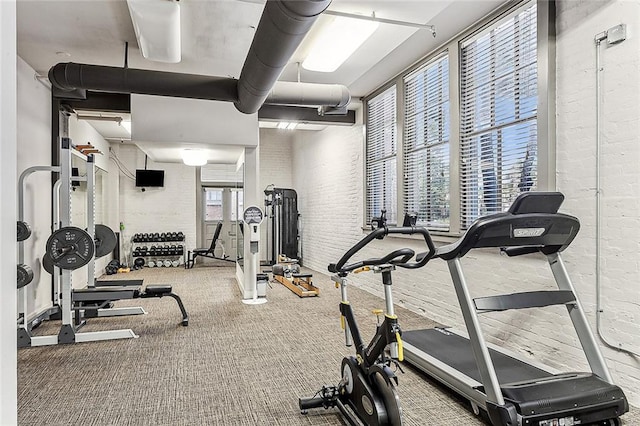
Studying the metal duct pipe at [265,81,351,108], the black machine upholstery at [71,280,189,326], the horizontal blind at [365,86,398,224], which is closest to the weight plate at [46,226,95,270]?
the black machine upholstery at [71,280,189,326]

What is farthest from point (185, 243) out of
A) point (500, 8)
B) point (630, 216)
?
point (630, 216)

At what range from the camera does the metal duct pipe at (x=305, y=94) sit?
481cm

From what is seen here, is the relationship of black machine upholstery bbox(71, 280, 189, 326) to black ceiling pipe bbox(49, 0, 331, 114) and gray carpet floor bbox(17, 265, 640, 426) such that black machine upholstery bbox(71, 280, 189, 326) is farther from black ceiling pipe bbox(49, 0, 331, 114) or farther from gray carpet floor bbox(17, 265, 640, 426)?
black ceiling pipe bbox(49, 0, 331, 114)

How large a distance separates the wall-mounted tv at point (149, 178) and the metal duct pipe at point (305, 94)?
6.06 meters

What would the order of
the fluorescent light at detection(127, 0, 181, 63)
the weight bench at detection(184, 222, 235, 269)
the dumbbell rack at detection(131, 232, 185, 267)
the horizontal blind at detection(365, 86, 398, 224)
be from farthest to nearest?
the dumbbell rack at detection(131, 232, 185, 267)
the weight bench at detection(184, 222, 235, 269)
the horizontal blind at detection(365, 86, 398, 224)
the fluorescent light at detection(127, 0, 181, 63)

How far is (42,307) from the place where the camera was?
5.09 metres

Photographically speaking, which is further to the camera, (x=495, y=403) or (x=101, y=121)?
(x=101, y=121)

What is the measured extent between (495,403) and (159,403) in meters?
2.12

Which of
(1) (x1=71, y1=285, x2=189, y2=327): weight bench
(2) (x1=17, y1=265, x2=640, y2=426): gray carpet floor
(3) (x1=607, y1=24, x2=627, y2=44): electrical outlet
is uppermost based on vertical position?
(3) (x1=607, y1=24, x2=627, y2=44): electrical outlet

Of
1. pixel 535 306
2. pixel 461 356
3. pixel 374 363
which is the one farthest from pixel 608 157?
pixel 374 363

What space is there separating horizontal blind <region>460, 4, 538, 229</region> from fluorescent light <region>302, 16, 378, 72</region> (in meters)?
1.16

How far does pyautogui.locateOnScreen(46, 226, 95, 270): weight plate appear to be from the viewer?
12.5ft

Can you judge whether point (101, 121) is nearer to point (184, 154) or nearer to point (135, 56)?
point (184, 154)

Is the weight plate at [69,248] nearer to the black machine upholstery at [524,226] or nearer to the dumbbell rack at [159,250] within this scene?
the black machine upholstery at [524,226]
